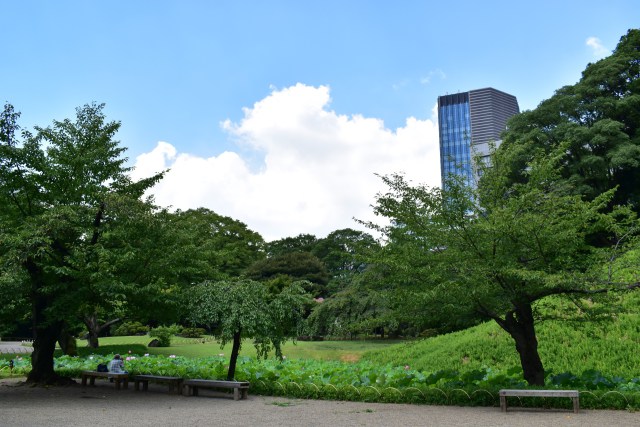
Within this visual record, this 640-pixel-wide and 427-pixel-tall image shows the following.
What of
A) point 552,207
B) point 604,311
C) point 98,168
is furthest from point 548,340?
point 98,168

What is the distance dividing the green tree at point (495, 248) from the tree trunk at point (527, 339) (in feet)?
0.07

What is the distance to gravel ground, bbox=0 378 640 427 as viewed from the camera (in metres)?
8.77

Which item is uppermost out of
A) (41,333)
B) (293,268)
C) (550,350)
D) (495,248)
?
(293,268)

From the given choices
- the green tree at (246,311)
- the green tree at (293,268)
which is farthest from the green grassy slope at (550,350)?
the green tree at (293,268)

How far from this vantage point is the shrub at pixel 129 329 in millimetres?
43312

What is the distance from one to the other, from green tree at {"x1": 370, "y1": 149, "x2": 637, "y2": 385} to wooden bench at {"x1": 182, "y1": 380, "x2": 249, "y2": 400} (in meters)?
4.50

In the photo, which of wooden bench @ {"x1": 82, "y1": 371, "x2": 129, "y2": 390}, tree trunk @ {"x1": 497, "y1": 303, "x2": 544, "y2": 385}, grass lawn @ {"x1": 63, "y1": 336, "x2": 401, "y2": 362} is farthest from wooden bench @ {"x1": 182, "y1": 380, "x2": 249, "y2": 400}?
grass lawn @ {"x1": 63, "y1": 336, "x2": 401, "y2": 362}

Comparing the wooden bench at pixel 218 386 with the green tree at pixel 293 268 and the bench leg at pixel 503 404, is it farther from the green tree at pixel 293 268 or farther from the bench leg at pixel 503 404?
the green tree at pixel 293 268

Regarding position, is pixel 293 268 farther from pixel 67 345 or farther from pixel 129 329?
pixel 67 345

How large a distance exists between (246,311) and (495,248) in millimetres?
5837

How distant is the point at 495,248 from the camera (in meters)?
10.8

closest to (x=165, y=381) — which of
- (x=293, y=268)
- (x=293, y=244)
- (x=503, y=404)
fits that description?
(x=503, y=404)

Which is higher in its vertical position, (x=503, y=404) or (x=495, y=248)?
(x=495, y=248)

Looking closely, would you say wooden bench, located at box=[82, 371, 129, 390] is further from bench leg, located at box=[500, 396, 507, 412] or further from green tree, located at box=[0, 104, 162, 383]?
bench leg, located at box=[500, 396, 507, 412]
